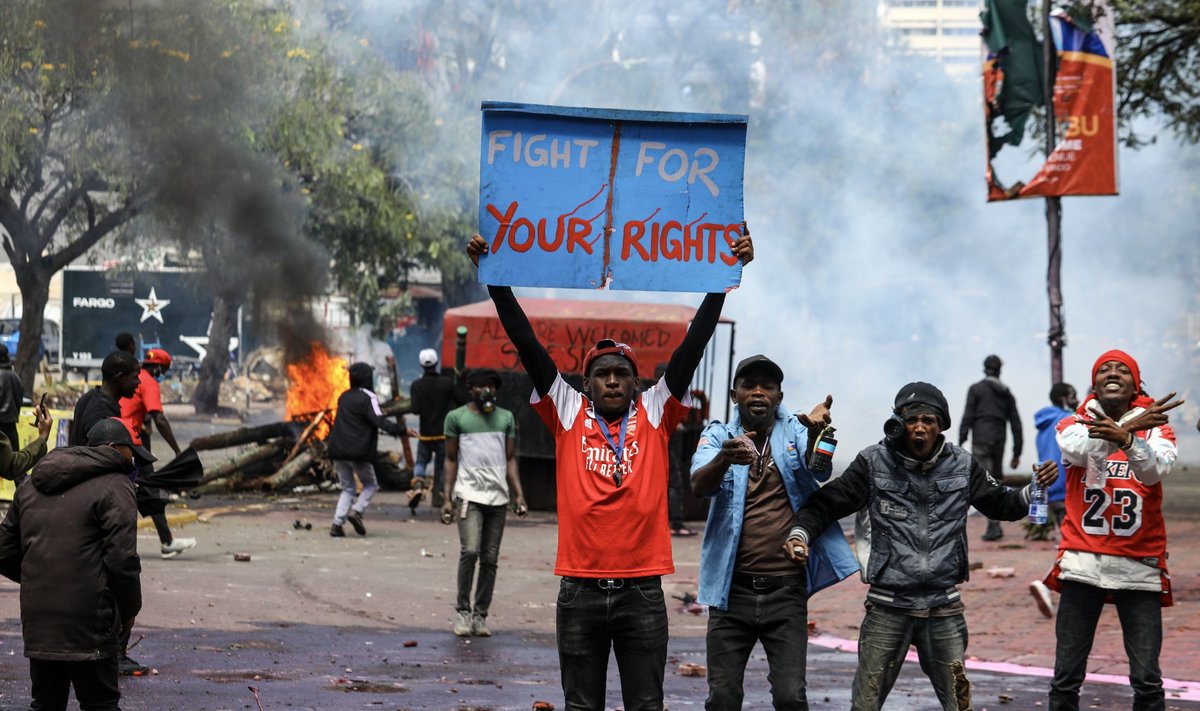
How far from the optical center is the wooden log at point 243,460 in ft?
60.5

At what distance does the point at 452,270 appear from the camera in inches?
1355

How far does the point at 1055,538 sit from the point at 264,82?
44.9 feet

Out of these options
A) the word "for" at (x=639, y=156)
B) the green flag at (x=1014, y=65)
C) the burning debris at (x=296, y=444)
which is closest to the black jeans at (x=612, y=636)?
the word "for" at (x=639, y=156)

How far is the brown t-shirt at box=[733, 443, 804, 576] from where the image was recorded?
5465 mm

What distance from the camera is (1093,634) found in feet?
19.9

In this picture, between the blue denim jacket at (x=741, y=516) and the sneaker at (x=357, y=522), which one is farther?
the sneaker at (x=357, y=522)

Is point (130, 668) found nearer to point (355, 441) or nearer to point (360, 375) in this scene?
point (355, 441)

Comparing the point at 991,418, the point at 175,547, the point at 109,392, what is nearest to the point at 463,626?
the point at 109,392

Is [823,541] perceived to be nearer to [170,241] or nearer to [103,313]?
[170,241]

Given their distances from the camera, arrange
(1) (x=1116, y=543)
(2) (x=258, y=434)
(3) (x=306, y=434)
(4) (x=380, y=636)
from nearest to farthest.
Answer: (1) (x=1116, y=543) < (4) (x=380, y=636) < (3) (x=306, y=434) < (2) (x=258, y=434)

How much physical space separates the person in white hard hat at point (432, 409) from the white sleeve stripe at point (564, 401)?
1171cm

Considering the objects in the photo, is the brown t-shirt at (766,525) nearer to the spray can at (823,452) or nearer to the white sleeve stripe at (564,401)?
the spray can at (823,452)

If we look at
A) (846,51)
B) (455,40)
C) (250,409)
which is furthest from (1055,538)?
(846,51)

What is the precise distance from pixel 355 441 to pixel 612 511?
9.17 m
